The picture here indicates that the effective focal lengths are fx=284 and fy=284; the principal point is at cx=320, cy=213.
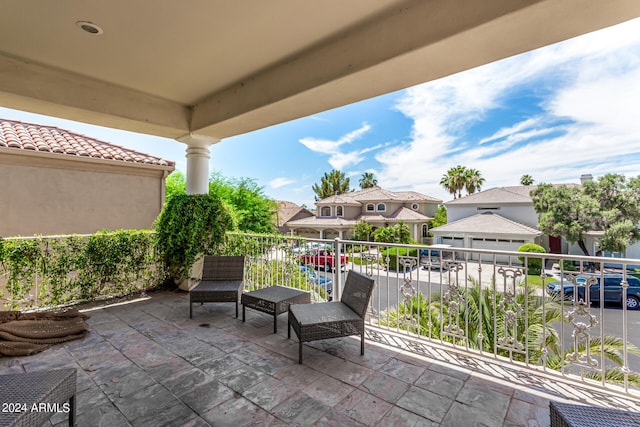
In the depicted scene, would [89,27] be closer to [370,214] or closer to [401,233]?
[401,233]

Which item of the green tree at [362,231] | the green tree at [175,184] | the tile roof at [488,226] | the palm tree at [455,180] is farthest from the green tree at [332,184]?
the green tree at [175,184]

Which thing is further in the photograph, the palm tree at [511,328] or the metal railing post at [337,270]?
the metal railing post at [337,270]

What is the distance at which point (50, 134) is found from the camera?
7590 mm

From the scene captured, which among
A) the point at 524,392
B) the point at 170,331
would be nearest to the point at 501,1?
the point at 524,392

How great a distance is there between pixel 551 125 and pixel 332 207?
23.1 metres

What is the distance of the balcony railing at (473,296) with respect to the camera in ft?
7.74

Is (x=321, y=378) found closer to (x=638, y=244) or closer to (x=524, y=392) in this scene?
(x=524, y=392)

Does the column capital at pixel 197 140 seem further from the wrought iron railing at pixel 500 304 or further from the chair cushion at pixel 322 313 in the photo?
the chair cushion at pixel 322 313

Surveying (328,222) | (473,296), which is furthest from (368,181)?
(473,296)

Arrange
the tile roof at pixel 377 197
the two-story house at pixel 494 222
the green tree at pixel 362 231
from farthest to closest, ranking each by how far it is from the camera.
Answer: the tile roof at pixel 377 197 → the green tree at pixel 362 231 → the two-story house at pixel 494 222

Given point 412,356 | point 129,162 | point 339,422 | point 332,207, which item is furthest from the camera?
point 332,207

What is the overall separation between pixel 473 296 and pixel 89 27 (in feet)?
19.0

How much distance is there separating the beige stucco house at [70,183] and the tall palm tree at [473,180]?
31.9 meters

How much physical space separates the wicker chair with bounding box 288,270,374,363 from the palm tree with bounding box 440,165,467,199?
3315 centimetres
